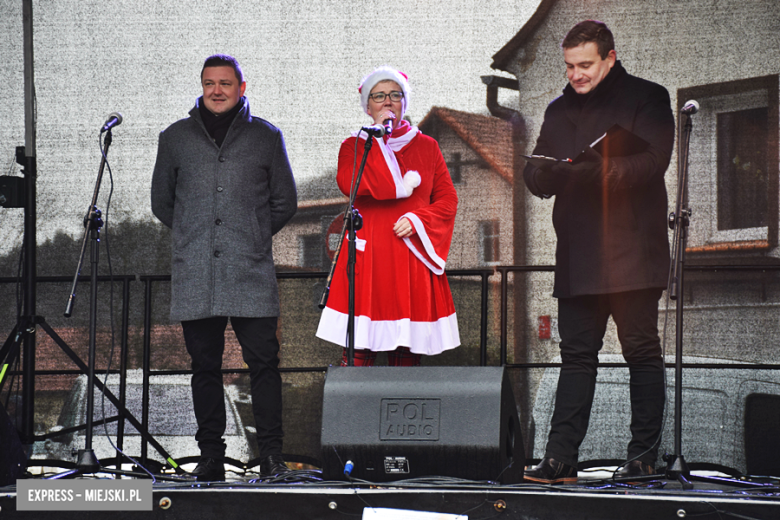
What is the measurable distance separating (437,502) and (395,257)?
1255 millimetres

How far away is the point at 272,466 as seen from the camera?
8.36 feet

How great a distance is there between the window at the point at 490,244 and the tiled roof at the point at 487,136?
0.22m

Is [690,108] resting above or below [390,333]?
above

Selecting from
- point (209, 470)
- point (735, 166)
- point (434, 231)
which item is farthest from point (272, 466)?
point (735, 166)

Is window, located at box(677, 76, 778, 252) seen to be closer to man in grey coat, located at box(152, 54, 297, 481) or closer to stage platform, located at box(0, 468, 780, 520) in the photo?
stage platform, located at box(0, 468, 780, 520)

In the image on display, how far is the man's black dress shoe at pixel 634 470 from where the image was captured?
2.37m

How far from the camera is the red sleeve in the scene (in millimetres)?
2865

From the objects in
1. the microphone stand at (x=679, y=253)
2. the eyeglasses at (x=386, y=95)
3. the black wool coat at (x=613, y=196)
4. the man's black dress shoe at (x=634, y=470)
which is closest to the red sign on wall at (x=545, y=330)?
the black wool coat at (x=613, y=196)

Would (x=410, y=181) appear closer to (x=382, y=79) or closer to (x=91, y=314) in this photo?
(x=382, y=79)

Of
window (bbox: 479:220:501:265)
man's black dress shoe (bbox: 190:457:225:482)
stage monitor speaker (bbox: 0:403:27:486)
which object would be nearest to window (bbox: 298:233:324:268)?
window (bbox: 479:220:501:265)

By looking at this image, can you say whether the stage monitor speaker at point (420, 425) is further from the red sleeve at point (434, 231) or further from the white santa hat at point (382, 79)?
the white santa hat at point (382, 79)

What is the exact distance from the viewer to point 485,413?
1.90 meters

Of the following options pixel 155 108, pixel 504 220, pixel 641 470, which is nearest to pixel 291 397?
pixel 504 220

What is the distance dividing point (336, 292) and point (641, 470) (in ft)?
3.99
